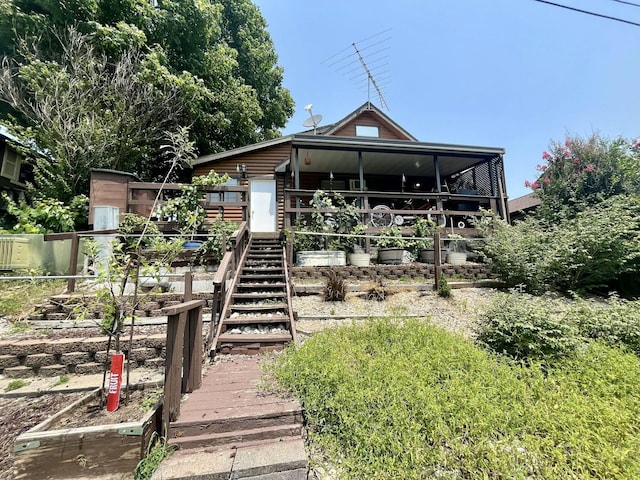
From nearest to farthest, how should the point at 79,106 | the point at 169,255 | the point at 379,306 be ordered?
the point at 169,255
the point at 379,306
the point at 79,106

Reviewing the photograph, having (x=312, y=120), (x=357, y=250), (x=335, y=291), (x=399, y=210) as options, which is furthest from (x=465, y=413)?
(x=312, y=120)

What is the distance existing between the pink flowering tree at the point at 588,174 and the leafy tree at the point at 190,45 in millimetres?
12127

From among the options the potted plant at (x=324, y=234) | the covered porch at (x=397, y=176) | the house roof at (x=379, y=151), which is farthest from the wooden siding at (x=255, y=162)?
the potted plant at (x=324, y=234)

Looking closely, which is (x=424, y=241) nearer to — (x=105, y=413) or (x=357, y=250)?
(x=357, y=250)

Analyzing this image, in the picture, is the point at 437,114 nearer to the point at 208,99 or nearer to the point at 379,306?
the point at 208,99

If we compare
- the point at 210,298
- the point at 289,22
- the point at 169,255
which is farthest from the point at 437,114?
the point at 169,255

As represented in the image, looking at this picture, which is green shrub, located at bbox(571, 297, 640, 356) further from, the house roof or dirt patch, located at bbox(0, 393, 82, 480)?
the house roof

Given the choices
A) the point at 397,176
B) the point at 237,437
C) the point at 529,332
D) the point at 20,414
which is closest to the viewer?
the point at 237,437

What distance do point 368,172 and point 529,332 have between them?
29.0 feet

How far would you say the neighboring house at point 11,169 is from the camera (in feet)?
32.2

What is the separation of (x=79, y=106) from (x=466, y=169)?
1241 cm

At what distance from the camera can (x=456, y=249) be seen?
285 inches

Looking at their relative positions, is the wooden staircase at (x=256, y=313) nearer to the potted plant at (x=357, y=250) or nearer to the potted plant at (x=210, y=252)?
the potted plant at (x=210, y=252)

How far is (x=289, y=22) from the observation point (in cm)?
1158
